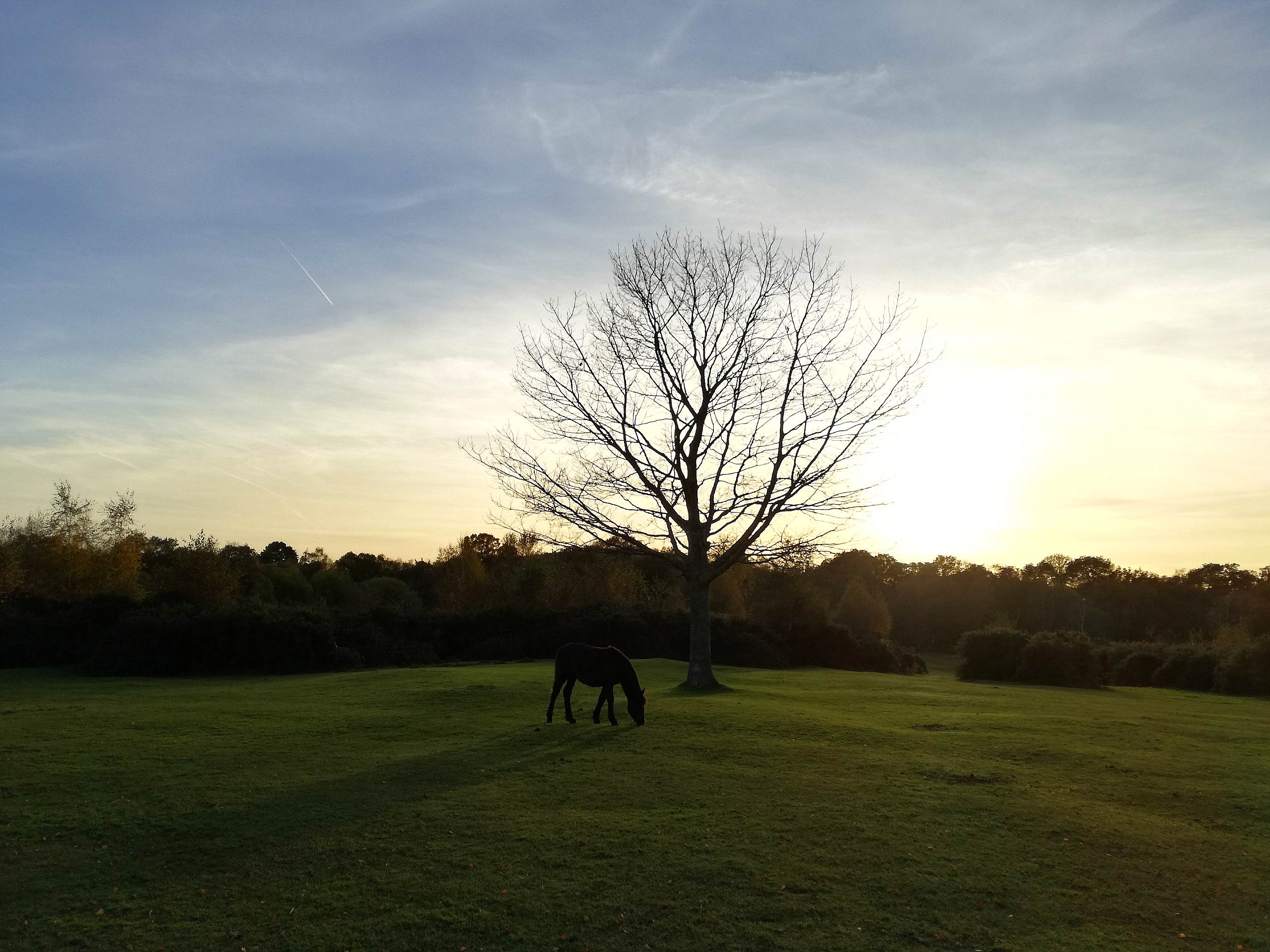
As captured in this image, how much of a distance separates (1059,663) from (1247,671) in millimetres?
6763

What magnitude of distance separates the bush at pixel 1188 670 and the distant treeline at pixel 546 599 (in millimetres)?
6402

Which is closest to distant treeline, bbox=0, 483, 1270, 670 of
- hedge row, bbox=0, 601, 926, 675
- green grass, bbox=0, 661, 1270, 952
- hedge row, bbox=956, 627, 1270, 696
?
hedge row, bbox=0, 601, 926, 675

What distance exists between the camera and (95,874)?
809 centimetres

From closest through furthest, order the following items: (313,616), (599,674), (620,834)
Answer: (620,834) < (599,674) < (313,616)

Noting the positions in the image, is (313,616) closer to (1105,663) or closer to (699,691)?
(699,691)

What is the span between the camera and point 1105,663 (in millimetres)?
40375

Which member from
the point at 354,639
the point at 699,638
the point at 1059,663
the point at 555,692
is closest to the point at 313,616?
the point at 354,639

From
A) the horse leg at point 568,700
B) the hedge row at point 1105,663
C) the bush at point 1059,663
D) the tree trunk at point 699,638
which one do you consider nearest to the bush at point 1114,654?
the hedge row at point 1105,663

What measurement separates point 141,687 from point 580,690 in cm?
1149

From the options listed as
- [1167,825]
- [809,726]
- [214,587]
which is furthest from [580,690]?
[214,587]

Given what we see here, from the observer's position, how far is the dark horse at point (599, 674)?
15945mm

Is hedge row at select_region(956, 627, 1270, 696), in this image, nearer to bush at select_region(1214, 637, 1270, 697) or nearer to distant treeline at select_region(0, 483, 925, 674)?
bush at select_region(1214, 637, 1270, 697)

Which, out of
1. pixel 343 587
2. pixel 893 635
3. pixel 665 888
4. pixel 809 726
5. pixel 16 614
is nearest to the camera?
pixel 665 888

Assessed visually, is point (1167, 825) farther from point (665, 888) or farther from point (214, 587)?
point (214, 587)
